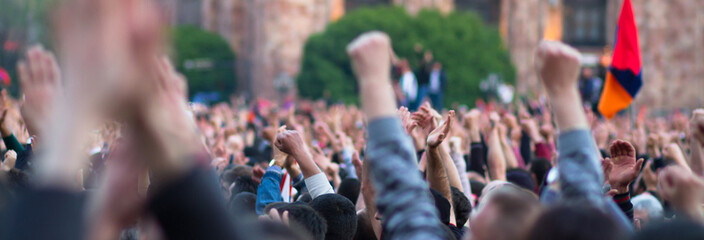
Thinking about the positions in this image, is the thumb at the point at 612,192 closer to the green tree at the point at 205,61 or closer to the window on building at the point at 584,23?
the green tree at the point at 205,61

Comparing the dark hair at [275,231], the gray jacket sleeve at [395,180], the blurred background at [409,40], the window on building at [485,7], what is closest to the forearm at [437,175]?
the dark hair at [275,231]

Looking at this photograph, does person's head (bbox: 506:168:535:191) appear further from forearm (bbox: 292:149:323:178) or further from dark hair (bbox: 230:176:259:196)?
forearm (bbox: 292:149:323:178)

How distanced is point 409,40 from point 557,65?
2838cm

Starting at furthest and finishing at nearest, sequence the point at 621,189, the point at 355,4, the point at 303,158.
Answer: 1. the point at 355,4
2. the point at 303,158
3. the point at 621,189

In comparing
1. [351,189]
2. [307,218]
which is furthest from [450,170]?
[307,218]

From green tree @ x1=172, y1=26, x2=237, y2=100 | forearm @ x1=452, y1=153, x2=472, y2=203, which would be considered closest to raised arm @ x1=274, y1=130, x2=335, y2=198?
forearm @ x1=452, y1=153, x2=472, y2=203

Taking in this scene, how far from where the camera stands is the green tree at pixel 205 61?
1527 inches

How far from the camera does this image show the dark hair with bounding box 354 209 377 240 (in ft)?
14.4

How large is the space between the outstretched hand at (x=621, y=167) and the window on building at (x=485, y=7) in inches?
1504

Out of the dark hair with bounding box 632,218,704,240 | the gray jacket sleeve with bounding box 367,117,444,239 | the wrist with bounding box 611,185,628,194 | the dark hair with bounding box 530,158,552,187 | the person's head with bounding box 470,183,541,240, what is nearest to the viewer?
the dark hair with bounding box 632,218,704,240

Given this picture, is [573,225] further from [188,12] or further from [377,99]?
[188,12]

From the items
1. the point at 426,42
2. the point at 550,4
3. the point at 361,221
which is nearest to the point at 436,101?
the point at 426,42

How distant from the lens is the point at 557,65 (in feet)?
8.40

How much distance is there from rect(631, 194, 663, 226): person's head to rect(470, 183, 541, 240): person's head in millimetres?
3316
